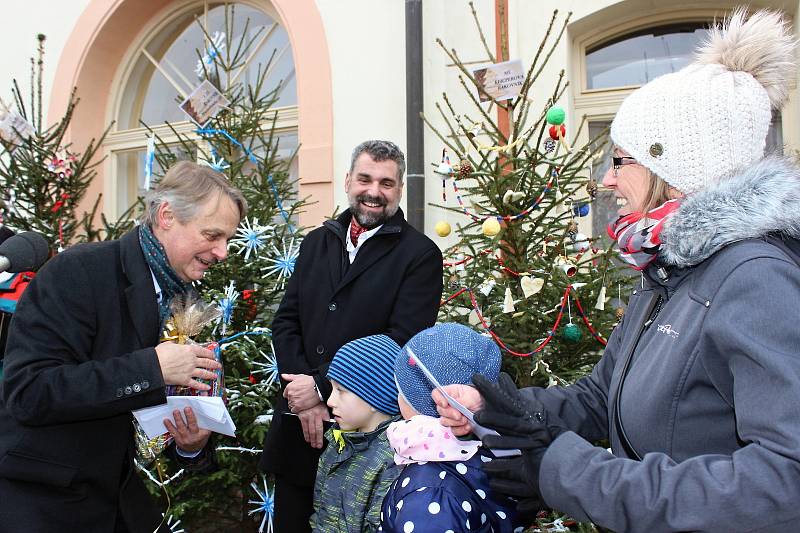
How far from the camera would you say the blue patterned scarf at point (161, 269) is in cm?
229

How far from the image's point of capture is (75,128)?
732cm

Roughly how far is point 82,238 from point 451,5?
12.2 ft

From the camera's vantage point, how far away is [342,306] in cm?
305

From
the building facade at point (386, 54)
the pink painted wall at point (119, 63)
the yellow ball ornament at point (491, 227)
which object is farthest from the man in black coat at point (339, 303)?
the pink painted wall at point (119, 63)

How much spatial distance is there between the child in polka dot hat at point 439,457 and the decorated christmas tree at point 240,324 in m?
2.24

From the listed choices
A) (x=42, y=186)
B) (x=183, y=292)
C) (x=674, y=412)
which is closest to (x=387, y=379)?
(x=183, y=292)

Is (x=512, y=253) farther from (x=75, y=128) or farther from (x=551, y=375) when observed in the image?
(x=75, y=128)

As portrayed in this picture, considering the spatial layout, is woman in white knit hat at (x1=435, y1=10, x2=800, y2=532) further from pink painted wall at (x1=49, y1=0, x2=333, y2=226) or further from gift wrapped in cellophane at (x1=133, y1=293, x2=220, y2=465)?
pink painted wall at (x1=49, y1=0, x2=333, y2=226)

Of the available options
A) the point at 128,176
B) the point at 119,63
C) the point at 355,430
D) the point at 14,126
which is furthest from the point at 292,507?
the point at 119,63

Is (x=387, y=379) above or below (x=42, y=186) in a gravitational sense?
below

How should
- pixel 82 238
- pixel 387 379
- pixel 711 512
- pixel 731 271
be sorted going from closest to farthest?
pixel 711 512 < pixel 731 271 < pixel 387 379 < pixel 82 238

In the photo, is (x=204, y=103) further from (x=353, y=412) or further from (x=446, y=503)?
(x=446, y=503)

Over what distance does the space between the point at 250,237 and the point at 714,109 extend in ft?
11.2

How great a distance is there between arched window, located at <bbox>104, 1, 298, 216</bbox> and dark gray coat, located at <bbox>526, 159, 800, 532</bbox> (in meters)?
5.99
